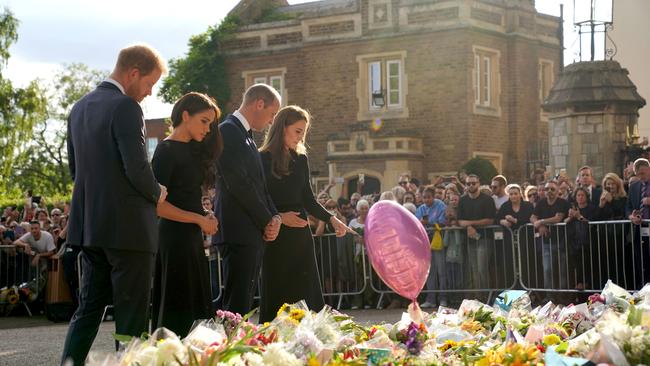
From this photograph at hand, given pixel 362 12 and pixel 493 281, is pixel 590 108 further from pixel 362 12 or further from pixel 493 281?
pixel 362 12

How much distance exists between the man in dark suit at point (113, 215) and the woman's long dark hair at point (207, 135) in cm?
74

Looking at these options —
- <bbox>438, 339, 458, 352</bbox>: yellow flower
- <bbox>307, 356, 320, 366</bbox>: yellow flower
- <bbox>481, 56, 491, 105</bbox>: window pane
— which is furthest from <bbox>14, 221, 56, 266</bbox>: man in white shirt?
<bbox>481, 56, 491, 105</bbox>: window pane

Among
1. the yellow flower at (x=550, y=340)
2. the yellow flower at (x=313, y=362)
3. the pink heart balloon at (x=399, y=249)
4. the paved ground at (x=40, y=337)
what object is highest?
the pink heart balloon at (x=399, y=249)

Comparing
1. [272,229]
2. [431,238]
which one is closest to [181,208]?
[272,229]

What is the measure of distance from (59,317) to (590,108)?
942 cm

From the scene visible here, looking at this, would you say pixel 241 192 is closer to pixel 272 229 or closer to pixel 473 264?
pixel 272 229

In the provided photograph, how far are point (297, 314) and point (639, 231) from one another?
9.43m

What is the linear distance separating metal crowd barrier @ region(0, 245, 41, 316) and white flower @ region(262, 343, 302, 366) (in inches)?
557

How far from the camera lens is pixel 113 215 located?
5977 millimetres

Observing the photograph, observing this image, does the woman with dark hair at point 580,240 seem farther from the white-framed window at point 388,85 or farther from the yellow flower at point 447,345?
the white-framed window at point 388,85

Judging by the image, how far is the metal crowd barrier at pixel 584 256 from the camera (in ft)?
44.7

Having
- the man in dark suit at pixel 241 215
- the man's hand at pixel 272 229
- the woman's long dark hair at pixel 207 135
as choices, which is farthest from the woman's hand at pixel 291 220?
the woman's long dark hair at pixel 207 135

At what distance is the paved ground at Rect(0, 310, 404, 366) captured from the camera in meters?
10.3

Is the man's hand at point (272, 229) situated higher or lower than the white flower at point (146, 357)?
higher
